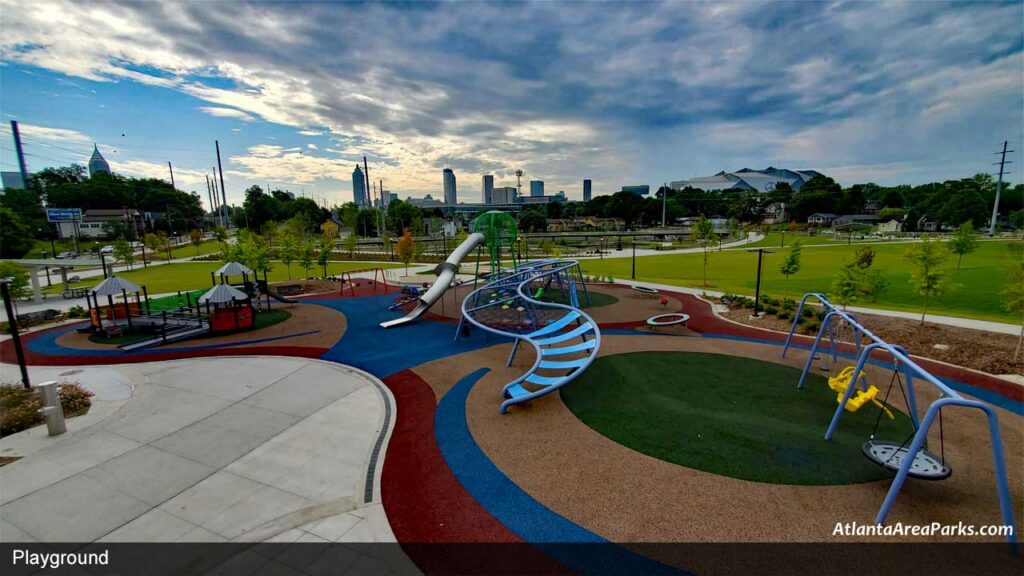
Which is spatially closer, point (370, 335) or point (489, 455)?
point (489, 455)

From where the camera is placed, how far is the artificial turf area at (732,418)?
803cm

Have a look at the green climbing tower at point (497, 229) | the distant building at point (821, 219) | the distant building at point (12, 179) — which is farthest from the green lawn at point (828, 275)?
the distant building at point (12, 179)

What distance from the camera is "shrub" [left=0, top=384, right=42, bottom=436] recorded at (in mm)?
9858

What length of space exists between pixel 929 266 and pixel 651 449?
17.1 meters

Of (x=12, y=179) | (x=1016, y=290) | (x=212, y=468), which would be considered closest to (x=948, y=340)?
(x=1016, y=290)

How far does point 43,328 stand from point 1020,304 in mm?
41127

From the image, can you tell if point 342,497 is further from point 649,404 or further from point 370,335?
point 370,335

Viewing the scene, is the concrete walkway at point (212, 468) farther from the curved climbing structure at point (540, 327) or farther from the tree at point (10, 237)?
the tree at point (10, 237)

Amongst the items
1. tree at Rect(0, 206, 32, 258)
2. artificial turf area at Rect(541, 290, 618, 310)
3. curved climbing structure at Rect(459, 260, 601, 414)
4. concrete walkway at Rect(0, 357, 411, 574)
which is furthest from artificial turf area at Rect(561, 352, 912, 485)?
tree at Rect(0, 206, 32, 258)

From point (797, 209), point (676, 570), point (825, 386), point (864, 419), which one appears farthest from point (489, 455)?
point (797, 209)

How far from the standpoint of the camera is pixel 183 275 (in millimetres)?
39094

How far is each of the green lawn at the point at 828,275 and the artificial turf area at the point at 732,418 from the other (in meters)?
12.8

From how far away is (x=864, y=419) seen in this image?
32.3 feet

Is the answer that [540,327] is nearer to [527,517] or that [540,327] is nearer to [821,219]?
[527,517]
